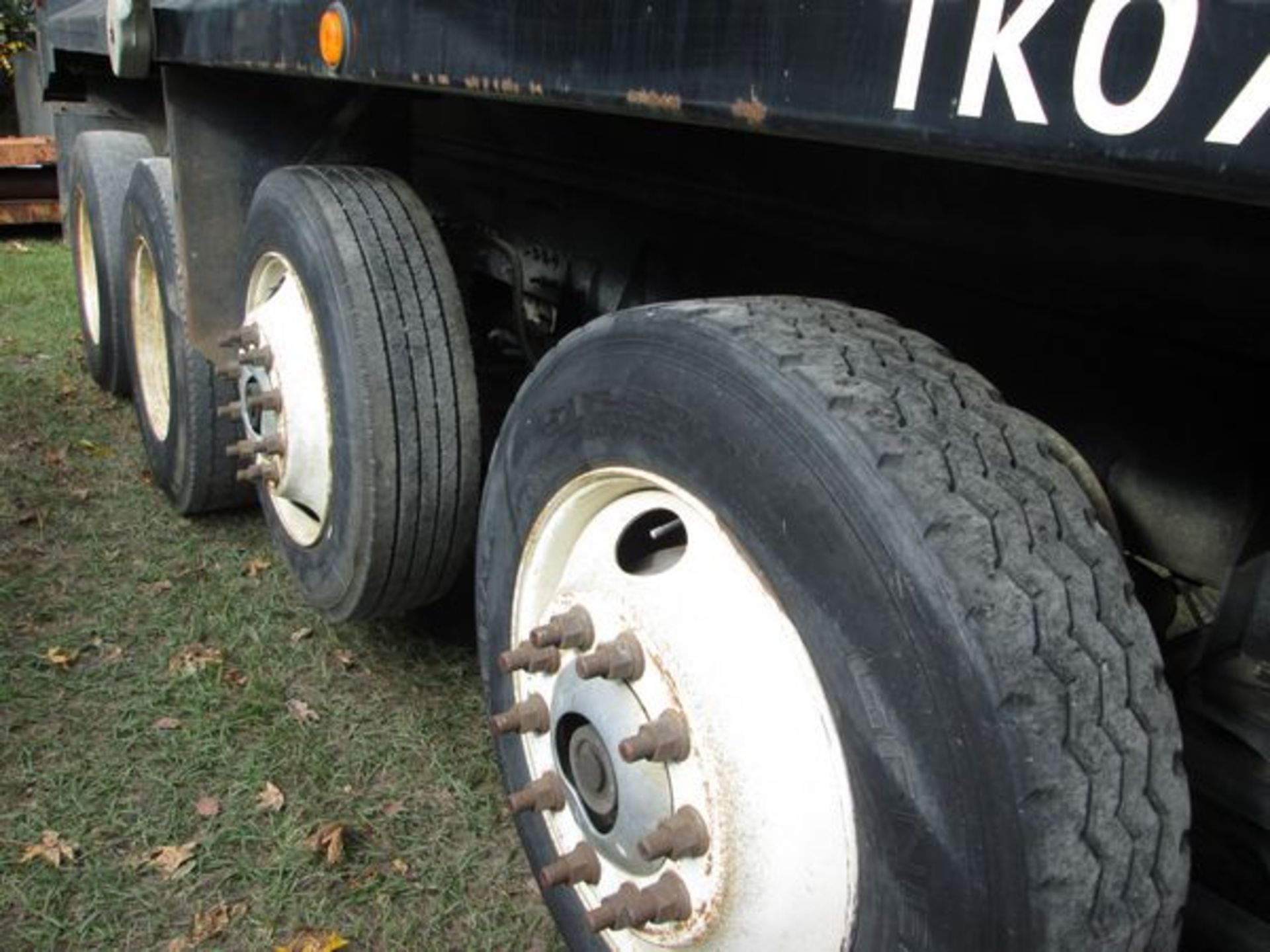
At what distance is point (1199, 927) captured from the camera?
5.42 feet

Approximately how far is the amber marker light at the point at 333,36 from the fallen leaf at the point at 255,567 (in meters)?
1.89

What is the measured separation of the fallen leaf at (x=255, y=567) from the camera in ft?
11.6

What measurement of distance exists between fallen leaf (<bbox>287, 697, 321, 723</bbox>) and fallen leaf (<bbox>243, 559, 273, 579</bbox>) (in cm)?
71

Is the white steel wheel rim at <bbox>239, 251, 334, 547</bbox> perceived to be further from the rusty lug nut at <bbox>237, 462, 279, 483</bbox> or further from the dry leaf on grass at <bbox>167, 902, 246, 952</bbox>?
the dry leaf on grass at <bbox>167, 902, 246, 952</bbox>

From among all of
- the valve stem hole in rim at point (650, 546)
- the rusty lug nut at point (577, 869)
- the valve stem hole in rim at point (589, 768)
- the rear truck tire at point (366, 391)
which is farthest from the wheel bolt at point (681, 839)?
the rear truck tire at point (366, 391)

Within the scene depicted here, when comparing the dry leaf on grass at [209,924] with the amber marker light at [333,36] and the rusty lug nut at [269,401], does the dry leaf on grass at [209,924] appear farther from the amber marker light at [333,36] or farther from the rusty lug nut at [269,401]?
the amber marker light at [333,36]

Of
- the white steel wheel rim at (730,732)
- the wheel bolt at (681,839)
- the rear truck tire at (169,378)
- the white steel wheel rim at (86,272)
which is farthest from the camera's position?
the white steel wheel rim at (86,272)

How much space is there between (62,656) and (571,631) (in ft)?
6.53

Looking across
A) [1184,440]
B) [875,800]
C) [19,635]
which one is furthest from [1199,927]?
[19,635]

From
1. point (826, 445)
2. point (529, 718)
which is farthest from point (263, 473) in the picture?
point (826, 445)

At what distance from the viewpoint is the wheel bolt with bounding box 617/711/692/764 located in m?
1.47

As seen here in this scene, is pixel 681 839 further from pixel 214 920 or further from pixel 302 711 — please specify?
pixel 302 711

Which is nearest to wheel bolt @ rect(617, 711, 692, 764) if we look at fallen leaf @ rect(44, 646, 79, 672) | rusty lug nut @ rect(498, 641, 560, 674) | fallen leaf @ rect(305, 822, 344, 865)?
rusty lug nut @ rect(498, 641, 560, 674)

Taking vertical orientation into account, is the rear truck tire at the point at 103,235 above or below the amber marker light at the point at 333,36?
below
